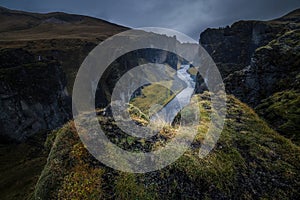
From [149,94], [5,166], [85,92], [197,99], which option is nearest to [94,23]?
[149,94]

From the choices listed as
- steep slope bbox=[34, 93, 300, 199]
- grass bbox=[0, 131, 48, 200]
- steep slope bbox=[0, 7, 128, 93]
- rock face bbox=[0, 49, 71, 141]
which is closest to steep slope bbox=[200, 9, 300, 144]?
steep slope bbox=[34, 93, 300, 199]

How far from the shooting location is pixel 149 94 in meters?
133

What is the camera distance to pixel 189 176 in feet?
20.9

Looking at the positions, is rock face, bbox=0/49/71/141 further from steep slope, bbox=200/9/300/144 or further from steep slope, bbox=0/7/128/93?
steep slope, bbox=200/9/300/144

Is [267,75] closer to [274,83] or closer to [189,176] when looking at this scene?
[274,83]

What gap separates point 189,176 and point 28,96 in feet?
175

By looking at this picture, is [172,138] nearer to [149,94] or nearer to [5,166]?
[5,166]

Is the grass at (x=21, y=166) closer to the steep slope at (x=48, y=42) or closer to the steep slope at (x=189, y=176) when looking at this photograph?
the steep slope at (x=189, y=176)

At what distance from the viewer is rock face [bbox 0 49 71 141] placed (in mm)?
44656

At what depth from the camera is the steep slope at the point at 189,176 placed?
6.09 meters

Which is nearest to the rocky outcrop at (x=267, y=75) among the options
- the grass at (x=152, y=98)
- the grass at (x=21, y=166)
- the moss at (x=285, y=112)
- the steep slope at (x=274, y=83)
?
the steep slope at (x=274, y=83)

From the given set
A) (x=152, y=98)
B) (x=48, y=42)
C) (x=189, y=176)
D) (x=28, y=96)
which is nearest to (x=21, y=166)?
(x=28, y=96)

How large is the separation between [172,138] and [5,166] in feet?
130

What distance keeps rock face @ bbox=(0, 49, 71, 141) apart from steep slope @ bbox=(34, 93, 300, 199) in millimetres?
46969
